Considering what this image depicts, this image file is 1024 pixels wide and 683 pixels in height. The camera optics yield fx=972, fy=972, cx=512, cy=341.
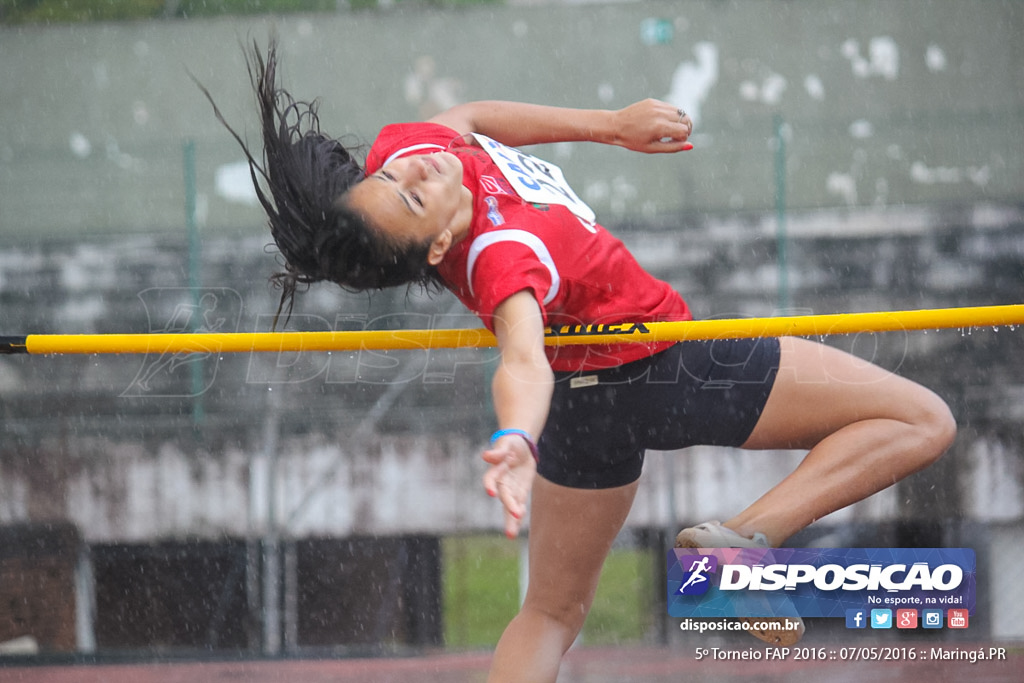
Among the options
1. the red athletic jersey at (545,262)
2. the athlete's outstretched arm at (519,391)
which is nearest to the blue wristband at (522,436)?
the athlete's outstretched arm at (519,391)

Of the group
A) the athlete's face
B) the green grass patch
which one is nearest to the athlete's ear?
the athlete's face

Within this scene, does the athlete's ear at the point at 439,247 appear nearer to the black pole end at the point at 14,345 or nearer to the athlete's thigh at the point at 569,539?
the athlete's thigh at the point at 569,539

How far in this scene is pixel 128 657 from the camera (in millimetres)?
4352

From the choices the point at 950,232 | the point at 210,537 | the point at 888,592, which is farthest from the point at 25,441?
the point at 950,232

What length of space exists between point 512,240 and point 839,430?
2.34ft

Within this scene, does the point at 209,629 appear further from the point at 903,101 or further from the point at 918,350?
the point at 903,101

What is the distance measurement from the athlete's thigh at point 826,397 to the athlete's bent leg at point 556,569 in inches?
13.2

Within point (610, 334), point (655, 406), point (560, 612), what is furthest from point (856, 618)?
point (610, 334)

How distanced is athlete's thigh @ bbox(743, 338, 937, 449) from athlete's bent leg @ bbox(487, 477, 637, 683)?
1.10 feet

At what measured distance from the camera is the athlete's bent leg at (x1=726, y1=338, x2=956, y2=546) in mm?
1767

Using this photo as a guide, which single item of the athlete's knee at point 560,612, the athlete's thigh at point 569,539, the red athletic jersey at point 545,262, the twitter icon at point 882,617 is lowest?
the twitter icon at point 882,617

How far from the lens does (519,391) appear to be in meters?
1.55

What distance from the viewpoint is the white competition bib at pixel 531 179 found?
1888mm

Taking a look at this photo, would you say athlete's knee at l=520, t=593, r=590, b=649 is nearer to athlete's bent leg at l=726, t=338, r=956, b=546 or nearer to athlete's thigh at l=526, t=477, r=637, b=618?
athlete's thigh at l=526, t=477, r=637, b=618
